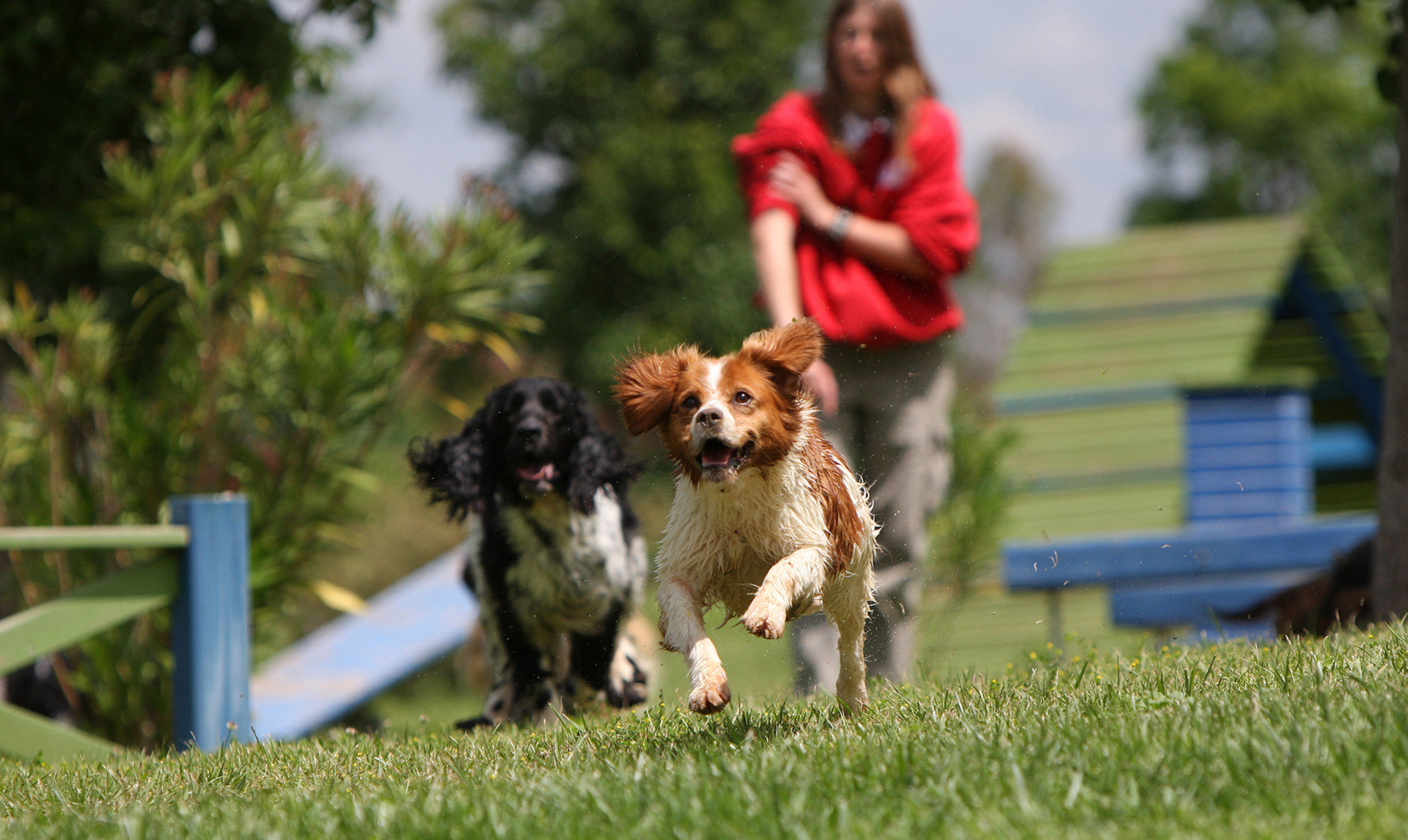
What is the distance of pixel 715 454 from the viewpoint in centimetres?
279

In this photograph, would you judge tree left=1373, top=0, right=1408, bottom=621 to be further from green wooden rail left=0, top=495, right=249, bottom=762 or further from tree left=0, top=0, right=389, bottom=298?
tree left=0, top=0, right=389, bottom=298

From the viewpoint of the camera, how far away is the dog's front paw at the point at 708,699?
2.60 m

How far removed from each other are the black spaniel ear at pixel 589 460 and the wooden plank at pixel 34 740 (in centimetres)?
189

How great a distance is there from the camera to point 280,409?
6.92 metres

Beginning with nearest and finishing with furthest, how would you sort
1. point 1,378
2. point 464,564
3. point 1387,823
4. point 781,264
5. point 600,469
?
point 1387,823
point 781,264
point 600,469
point 464,564
point 1,378

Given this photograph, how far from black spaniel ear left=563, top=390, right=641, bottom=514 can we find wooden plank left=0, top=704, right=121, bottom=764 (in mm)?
1887

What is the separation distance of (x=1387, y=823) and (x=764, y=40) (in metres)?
22.7

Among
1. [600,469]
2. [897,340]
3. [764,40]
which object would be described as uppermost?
[764,40]

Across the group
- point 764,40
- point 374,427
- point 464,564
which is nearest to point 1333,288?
point 374,427

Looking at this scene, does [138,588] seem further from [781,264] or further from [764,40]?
[764,40]

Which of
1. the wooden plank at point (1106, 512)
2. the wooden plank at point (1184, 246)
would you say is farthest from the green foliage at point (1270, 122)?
the wooden plank at point (1106, 512)

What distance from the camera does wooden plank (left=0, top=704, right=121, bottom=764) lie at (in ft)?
15.2

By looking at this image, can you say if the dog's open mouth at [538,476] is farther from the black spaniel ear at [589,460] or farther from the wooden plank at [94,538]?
the wooden plank at [94,538]

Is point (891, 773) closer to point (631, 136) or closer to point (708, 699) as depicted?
point (708, 699)
